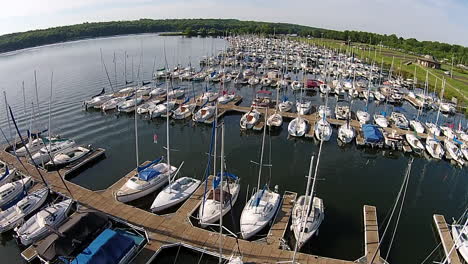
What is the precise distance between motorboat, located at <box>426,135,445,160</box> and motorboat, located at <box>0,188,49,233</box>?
51.4 m

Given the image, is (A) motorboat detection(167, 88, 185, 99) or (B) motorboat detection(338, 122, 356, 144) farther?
(A) motorboat detection(167, 88, 185, 99)

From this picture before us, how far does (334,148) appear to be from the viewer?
47.3m

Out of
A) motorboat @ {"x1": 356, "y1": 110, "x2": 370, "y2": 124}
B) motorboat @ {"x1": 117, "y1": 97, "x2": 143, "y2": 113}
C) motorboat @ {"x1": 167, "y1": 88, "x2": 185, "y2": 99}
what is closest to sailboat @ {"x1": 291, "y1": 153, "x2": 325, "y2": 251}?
motorboat @ {"x1": 356, "y1": 110, "x2": 370, "y2": 124}

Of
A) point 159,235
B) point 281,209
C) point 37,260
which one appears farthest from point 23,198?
point 281,209

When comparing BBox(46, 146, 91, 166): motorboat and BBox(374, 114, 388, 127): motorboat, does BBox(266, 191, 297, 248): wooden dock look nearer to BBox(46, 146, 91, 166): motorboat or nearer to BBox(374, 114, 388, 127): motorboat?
BBox(46, 146, 91, 166): motorboat

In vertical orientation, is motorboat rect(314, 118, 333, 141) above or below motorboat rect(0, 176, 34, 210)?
above

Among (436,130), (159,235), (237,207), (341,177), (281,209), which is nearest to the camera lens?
(159,235)

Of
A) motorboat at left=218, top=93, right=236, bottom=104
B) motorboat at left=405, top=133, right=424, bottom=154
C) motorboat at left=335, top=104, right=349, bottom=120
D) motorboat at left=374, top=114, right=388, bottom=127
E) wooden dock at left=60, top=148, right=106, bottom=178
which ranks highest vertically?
motorboat at left=218, top=93, right=236, bottom=104

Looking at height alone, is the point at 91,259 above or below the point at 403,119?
below

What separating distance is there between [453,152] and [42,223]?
173 ft

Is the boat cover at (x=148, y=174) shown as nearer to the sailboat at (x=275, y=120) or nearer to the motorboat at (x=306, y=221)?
the motorboat at (x=306, y=221)

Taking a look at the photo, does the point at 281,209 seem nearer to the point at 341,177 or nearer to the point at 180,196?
the point at 180,196

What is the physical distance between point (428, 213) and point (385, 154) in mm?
14727

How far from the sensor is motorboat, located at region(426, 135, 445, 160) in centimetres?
4419
